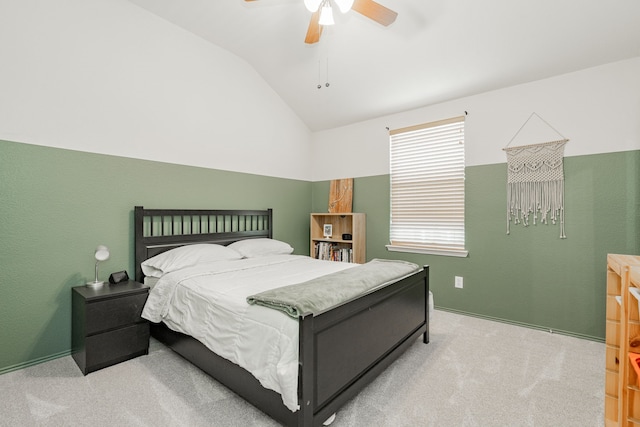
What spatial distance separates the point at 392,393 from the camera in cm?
194

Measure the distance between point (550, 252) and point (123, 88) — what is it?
434 cm

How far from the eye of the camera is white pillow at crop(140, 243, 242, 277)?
8.71ft

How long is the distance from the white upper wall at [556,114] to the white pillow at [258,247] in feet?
5.74

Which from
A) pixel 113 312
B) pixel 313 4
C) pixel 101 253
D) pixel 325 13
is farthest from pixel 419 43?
pixel 113 312

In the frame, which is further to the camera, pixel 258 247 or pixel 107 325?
pixel 258 247

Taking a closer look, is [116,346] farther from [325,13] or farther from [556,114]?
[556,114]

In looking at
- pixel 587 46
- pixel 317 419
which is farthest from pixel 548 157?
pixel 317 419

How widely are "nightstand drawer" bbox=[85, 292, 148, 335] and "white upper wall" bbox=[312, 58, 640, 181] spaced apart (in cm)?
316

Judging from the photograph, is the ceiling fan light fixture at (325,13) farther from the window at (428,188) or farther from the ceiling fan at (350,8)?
the window at (428,188)

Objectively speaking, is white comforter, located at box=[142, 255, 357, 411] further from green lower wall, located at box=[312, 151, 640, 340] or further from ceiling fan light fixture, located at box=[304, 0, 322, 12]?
ceiling fan light fixture, located at box=[304, 0, 322, 12]

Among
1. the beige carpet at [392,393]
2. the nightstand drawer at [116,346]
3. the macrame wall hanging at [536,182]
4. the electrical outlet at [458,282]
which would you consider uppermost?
the macrame wall hanging at [536,182]

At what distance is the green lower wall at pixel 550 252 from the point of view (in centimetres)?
266

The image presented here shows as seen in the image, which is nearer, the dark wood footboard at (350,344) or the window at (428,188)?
the dark wood footboard at (350,344)

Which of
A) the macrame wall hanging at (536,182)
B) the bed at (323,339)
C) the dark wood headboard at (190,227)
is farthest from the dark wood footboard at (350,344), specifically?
the dark wood headboard at (190,227)
